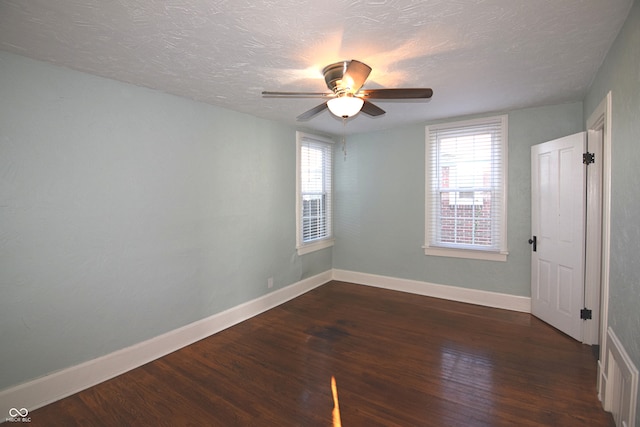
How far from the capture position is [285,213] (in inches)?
165

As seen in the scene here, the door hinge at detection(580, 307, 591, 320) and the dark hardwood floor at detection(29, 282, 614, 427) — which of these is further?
the door hinge at detection(580, 307, 591, 320)

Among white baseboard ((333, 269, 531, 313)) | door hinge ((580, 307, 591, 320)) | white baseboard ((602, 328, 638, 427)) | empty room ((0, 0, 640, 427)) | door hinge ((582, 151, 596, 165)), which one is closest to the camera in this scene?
white baseboard ((602, 328, 638, 427))

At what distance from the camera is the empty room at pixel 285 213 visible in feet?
5.80

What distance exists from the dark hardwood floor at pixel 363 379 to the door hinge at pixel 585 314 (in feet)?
0.90

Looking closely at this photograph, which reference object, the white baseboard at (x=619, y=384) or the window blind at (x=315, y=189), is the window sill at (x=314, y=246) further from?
the white baseboard at (x=619, y=384)

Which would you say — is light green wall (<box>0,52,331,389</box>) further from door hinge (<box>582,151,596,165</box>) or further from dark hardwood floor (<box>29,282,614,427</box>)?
door hinge (<box>582,151,596,165</box>)

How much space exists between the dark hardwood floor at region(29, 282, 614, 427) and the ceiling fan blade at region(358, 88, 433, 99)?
213 cm

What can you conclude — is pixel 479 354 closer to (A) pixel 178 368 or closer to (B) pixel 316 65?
(A) pixel 178 368

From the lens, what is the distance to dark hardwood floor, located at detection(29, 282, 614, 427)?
6.51 ft

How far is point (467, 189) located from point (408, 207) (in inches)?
32.4

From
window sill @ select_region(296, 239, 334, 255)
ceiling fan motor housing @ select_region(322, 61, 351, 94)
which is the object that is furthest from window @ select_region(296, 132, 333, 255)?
ceiling fan motor housing @ select_region(322, 61, 351, 94)

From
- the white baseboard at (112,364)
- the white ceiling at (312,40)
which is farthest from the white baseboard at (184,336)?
the white ceiling at (312,40)

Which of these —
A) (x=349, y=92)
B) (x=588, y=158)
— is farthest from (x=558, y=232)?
(x=349, y=92)

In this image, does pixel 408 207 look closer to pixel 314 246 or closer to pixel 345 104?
pixel 314 246
